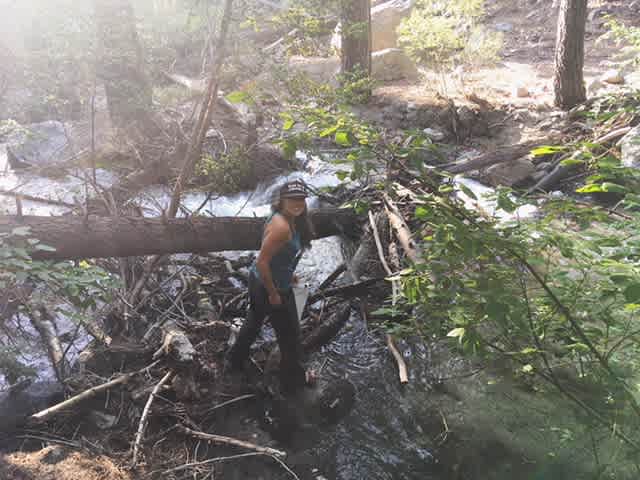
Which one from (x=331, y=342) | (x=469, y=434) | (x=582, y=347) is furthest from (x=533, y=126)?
(x=582, y=347)

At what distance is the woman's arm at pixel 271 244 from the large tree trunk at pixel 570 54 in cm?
966

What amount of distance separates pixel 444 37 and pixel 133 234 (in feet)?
31.4

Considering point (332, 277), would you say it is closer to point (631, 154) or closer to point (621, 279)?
point (621, 279)

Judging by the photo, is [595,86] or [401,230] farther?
[595,86]

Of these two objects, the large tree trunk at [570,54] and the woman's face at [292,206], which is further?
the large tree trunk at [570,54]

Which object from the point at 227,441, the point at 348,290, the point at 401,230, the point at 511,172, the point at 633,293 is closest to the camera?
the point at 633,293

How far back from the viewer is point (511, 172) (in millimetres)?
8914

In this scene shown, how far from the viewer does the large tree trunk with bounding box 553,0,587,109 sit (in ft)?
32.7

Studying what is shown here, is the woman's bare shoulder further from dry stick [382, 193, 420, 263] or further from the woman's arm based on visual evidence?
dry stick [382, 193, 420, 263]

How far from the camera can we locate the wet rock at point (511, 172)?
29.0ft

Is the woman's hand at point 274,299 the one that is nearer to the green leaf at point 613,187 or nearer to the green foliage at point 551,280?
the green foliage at point 551,280

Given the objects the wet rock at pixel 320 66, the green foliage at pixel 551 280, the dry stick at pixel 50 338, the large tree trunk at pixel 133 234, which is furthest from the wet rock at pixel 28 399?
the wet rock at pixel 320 66

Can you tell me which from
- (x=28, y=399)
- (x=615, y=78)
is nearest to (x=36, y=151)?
(x=28, y=399)

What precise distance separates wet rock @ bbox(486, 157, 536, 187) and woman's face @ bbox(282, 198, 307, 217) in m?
6.22
